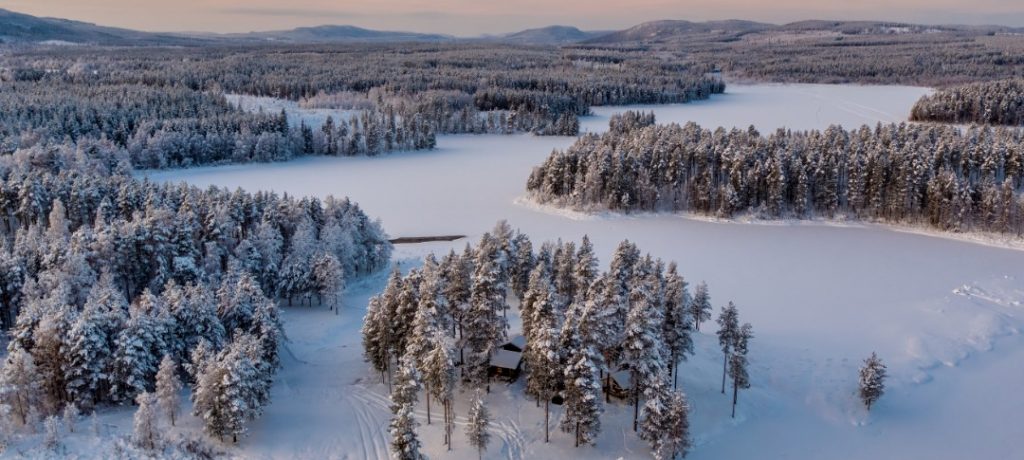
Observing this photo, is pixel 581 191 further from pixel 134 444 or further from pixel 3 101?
pixel 3 101

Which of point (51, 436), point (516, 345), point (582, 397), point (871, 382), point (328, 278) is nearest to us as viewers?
point (51, 436)

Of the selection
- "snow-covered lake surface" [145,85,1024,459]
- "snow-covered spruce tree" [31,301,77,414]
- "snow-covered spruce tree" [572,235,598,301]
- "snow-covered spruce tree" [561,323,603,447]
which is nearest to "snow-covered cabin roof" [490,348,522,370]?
"snow-covered lake surface" [145,85,1024,459]

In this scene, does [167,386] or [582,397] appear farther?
[167,386]

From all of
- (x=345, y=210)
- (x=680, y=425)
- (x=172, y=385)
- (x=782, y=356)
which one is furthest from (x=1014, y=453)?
(x=345, y=210)

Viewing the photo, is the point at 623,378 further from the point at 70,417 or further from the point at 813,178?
the point at 813,178

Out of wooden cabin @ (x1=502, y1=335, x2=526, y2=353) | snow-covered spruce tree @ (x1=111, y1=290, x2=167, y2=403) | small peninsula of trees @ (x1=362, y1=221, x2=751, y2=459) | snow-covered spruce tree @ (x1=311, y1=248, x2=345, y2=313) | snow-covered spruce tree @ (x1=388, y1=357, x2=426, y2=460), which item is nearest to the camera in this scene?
snow-covered spruce tree @ (x1=388, y1=357, x2=426, y2=460)

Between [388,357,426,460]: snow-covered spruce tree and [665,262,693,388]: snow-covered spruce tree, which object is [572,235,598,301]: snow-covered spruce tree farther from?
[388,357,426,460]: snow-covered spruce tree

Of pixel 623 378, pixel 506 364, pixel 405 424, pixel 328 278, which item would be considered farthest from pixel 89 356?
pixel 623 378
